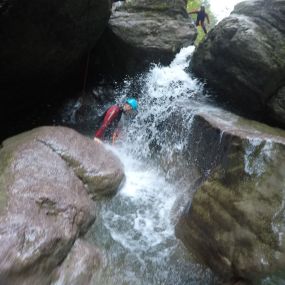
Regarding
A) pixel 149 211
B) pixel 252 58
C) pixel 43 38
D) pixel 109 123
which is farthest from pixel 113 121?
pixel 252 58

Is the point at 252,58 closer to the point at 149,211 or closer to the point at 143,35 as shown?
the point at 143,35

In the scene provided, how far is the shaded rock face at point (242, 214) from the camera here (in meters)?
4.32

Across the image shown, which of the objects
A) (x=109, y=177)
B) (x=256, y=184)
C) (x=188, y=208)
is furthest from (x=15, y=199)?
(x=256, y=184)

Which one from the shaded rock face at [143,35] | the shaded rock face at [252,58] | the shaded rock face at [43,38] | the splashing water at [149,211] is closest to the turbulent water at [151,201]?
the splashing water at [149,211]

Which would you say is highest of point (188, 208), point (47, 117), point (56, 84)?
point (188, 208)

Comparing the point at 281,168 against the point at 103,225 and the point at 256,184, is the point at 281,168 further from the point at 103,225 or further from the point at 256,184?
the point at 103,225

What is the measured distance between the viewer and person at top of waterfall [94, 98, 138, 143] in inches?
301

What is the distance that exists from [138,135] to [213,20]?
23415mm

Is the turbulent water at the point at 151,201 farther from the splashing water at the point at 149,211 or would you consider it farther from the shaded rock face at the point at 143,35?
the shaded rock face at the point at 143,35

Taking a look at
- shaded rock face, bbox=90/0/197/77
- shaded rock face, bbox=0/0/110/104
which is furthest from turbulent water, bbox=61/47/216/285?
shaded rock face, bbox=0/0/110/104

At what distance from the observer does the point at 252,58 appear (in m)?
7.76

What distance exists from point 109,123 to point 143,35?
3.49 metres

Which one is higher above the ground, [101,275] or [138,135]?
[101,275]

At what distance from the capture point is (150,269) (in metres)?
4.67
